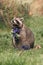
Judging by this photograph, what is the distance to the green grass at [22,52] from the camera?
724 centimetres

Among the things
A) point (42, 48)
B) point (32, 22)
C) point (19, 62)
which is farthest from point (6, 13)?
point (19, 62)

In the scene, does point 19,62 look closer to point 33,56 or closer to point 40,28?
point 33,56

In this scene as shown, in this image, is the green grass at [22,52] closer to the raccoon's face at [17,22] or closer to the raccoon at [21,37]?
the raccoon at [21,37]

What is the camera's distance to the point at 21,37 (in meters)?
9.86

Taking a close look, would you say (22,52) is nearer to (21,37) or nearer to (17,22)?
(21,37)

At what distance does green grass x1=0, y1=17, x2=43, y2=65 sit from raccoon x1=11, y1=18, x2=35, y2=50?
256 millimetres

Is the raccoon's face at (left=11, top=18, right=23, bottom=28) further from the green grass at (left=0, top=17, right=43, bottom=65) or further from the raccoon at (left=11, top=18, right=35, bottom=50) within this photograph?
the green grass at (left=0, top=17, right=43, bottom=65)

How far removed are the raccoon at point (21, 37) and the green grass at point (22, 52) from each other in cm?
26

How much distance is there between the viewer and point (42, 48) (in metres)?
9.67

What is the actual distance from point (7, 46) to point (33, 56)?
4.89ft

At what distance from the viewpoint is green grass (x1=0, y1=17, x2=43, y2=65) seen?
23.7 feet

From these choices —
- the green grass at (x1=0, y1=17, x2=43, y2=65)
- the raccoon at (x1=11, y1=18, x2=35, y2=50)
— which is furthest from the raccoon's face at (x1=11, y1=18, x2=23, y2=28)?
the green grass at (x1=0, y1=17, x2=43, y2=65)

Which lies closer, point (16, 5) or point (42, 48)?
point (42, 48)

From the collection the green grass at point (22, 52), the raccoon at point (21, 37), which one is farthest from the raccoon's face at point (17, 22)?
the green grass at point (22, 52)
